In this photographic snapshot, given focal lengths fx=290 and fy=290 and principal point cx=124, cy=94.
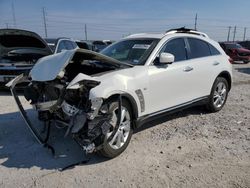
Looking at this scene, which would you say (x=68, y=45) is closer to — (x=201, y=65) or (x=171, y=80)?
(x=201, y=65)

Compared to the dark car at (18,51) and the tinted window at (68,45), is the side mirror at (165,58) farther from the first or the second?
the tinted window at (68,45)

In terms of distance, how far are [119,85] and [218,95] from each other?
326 centimetres

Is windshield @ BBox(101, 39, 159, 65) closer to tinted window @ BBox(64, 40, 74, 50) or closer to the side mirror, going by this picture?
the side mirror

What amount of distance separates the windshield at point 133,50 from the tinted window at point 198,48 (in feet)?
3.36

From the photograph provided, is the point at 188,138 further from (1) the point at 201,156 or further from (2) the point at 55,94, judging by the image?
(2) the point at 55,94

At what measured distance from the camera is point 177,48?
5457 millimetres

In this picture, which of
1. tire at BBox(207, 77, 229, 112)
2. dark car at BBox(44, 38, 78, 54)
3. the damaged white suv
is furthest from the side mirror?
dark car at BBox(44, 38, 78, 54)

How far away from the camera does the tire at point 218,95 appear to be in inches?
247

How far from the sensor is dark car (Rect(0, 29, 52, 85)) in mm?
7977

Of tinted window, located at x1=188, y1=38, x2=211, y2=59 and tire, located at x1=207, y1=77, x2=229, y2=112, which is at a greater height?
tinted window, located at x1=188, y1=38, x2=211, y2=59

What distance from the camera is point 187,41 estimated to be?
570 centimetres

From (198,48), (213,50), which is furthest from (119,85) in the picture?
(213,50)

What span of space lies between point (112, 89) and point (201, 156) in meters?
1.64

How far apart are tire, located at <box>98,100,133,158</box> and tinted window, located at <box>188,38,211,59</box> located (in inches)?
83.3
